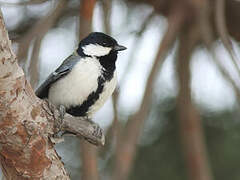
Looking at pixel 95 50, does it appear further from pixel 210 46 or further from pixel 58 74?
pixel 210 46

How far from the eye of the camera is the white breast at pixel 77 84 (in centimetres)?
182

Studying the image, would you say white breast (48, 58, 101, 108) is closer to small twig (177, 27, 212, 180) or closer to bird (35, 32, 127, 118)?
bird (35, 32, 127, 118)

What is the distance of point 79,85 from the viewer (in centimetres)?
183

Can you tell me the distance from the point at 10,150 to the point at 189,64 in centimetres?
157

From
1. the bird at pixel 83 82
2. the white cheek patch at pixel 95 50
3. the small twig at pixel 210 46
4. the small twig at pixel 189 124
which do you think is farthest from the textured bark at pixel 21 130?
the small twig at pixel 189 124

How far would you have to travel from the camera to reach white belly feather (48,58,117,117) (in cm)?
182

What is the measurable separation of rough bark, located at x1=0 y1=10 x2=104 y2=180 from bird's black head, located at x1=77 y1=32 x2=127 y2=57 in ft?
1.51

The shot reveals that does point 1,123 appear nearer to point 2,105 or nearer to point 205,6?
point 2,105

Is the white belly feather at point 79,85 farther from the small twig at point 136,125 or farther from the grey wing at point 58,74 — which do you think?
the small twig at point 136,125

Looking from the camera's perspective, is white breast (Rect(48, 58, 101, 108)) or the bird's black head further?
the bird's black head

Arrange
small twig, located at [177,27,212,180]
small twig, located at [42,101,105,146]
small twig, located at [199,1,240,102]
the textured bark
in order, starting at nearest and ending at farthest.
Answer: the textured bark → small twig, located at [42,101,105,146] → small twig, located at [199,1,240,102] → small twig, located at [177,27,212,180]

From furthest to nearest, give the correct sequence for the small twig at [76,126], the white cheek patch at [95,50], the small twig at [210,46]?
the small twig at [210,46] < the white cheek patch at [95,50] < the small twig at [76,126]

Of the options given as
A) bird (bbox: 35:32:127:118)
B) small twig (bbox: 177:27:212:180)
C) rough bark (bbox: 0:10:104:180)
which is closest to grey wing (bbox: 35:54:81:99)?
bird (bbox: 35:32:127:118)

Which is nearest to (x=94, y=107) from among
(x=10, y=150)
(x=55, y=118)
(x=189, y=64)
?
(x=55, y=118)
